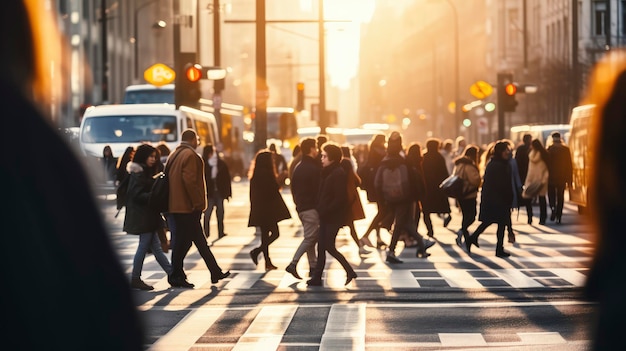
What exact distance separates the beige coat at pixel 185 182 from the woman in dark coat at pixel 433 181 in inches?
295

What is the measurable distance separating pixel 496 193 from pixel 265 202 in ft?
11.4

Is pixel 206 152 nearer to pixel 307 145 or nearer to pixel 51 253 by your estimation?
pixel 307 145

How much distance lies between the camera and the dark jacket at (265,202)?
1753cm

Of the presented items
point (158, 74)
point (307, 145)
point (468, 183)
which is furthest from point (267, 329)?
point (158, 74)

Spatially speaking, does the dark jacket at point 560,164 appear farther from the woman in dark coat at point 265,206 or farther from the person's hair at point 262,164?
the woman in dark coat at point 265,206

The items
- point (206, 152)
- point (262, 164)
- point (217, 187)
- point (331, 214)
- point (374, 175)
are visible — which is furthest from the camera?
point (206, 152)

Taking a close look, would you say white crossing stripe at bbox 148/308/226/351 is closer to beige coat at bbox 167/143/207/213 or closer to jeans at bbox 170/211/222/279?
jeans at bbox 170/211/222/279

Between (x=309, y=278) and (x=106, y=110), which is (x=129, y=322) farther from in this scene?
(x=106, y=110)

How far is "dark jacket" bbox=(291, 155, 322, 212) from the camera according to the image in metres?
15.8

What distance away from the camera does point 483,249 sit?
20.4 m

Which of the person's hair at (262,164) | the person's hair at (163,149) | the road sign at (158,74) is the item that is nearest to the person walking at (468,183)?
the person's hair at (262,164)

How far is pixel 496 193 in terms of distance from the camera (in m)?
19.0

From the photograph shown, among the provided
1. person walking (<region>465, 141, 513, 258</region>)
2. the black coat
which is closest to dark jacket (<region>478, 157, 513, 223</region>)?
person walking (<region>465, 141, 513, 258</region>)

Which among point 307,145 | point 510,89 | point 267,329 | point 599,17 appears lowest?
point 267,329
